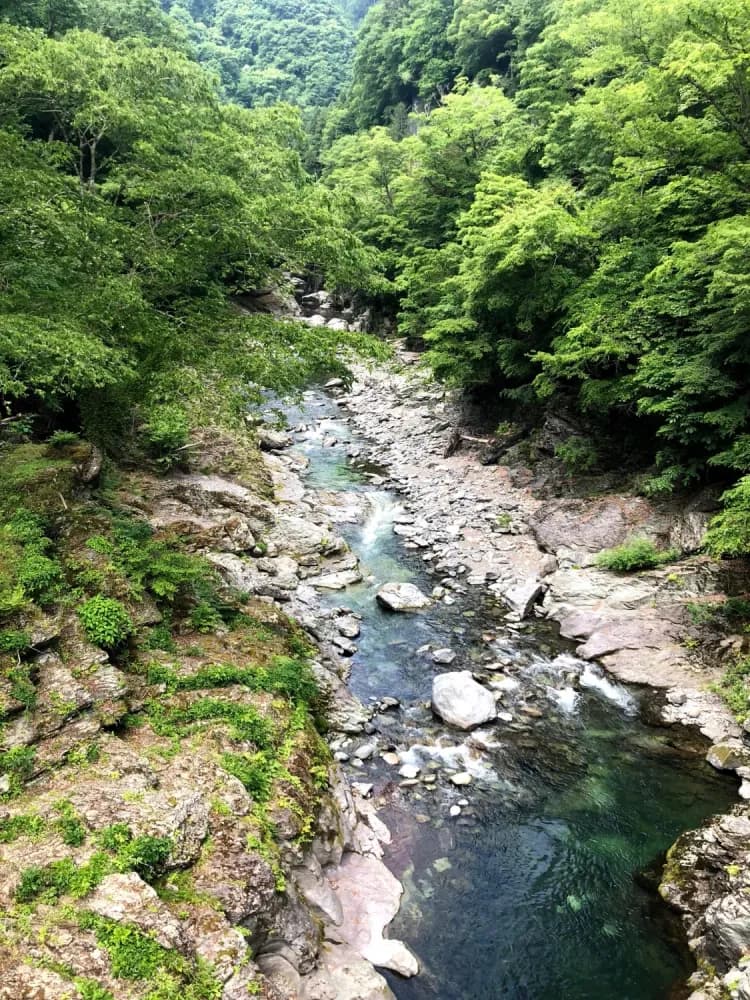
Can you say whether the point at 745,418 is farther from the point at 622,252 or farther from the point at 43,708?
the point at 43,708

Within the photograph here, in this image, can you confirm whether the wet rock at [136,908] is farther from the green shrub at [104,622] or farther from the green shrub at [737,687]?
the green shrub at [737,687]

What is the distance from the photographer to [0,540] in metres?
7.94

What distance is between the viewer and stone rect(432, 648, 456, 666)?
11.3 m

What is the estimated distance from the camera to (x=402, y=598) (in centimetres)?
1322

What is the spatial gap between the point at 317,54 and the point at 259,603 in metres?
106

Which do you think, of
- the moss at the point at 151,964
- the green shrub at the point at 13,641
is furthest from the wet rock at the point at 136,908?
the green shrub at the point at 13,641

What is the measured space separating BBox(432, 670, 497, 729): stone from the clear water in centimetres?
23

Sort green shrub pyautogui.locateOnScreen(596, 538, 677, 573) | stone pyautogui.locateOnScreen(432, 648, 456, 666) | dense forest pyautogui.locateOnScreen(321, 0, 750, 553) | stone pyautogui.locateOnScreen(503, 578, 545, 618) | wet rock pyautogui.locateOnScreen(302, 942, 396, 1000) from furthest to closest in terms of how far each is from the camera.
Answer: green shrub pyautogui.locateOnScreen(596, 538, 677, 573), stone pyautogui.locateOnScreen(503, 578, 545, 618), dense forest pyautogui.locateOnScreen(321, 0, 750, 553), stone pyautogui.locateOnScreen(432, 648, 456, 666), wet rock pyautogui.locateOnScreen(302, 942, 396, 1000)

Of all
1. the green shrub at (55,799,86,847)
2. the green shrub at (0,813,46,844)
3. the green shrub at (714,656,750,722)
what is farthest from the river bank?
the green shrub at (0,813,46,844)

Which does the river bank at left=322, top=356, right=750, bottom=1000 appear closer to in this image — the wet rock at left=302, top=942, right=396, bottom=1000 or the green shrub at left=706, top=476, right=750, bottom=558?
the green shrub at left=706, top=476, right=750, bottom=558

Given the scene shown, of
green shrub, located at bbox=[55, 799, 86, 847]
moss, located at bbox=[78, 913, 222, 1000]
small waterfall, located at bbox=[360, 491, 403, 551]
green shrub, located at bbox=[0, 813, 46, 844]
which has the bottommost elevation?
small waterfall, located at bbox=[360, 491, 403, 551]

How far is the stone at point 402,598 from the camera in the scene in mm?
13055

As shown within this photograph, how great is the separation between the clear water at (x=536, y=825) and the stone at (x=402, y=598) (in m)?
0.76

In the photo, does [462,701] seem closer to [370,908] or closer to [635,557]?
[370,908]
